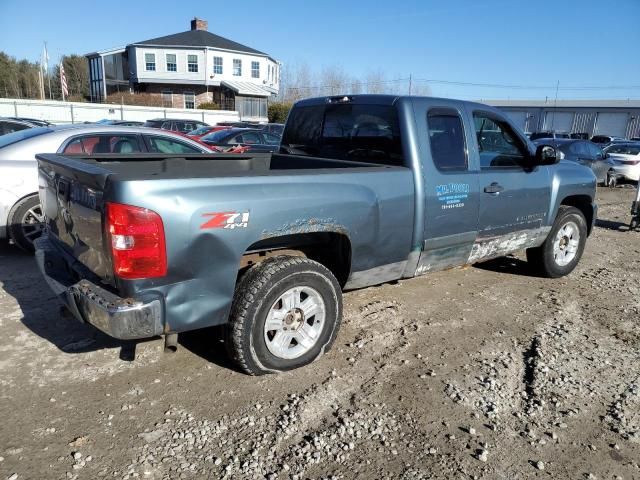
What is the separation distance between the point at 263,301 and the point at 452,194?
1.93 m

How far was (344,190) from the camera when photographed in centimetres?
345

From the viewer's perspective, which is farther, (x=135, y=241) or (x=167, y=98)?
(x=167, y=98)

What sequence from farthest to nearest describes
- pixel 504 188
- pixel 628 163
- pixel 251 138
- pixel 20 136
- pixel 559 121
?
pixel 559 121 → pixel 628 163 → pixel 251 138 → pixel 20 136 → pixel 504 188

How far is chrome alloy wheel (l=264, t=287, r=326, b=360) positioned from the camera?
134 inches

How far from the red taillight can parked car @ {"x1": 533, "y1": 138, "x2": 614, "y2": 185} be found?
14.8 metres

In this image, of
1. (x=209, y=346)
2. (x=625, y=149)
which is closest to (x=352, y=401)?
(x=209, y=346)

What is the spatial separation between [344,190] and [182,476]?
78.8 inches

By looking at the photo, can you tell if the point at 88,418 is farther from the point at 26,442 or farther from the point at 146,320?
the point at 146,320

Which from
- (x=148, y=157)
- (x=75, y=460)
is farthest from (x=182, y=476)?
(x=148, y=157)

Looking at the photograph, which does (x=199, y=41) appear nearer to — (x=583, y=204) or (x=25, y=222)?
(x=25, y=222)

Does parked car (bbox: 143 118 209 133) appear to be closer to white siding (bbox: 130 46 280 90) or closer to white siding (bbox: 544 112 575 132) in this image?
white siding (bbox: 130 46 280 90)

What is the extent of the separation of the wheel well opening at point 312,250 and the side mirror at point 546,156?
2422 mm

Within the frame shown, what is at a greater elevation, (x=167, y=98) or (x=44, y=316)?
(x=167, y=98)

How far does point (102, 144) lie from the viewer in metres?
6.41
